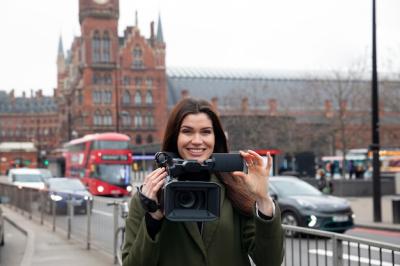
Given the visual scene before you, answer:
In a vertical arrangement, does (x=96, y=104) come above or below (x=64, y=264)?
above

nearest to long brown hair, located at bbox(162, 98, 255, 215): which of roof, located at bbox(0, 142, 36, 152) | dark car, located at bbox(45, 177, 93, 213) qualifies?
dark car, located at bbox(45, 177, 93, 213)

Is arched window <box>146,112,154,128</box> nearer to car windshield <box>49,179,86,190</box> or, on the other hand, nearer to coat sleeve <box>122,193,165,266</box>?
car windshield <box>49,179,86,190</box>

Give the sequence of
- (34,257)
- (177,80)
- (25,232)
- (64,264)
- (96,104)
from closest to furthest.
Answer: (64,264) → (34,257) → (25,232) → (96,104) → (177,80)

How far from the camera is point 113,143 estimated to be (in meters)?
35.6

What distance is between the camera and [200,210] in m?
2.82

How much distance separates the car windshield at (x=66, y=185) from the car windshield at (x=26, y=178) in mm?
10293

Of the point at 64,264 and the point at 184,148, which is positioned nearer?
the point at 184,148

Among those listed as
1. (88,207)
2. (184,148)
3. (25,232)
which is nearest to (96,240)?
(88,207)

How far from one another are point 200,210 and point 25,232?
1414 cm

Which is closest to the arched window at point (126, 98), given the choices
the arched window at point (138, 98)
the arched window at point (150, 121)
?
the arched window at point (138, 98)

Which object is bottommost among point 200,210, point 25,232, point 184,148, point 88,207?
point 25,232

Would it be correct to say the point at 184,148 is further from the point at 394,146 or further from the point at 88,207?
the point at 394,146

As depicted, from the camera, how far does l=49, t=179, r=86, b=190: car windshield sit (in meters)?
23.9

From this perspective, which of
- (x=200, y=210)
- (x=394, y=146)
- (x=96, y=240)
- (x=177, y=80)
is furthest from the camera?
(x=177, y=80)
